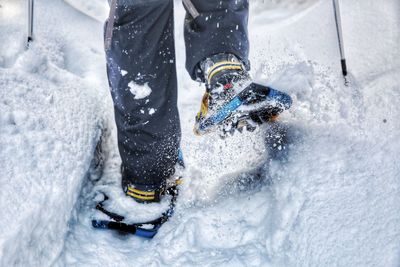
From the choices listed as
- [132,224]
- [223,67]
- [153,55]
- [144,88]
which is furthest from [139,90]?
[132,224]

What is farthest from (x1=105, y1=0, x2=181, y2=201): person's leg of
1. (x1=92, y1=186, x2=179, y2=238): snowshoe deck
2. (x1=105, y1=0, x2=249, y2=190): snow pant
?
(x1=92, y1=186, x2=179, y2=238): snowshoe deck

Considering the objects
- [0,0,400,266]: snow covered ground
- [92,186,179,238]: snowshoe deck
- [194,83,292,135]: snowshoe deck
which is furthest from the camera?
[92,186,179,238]: snowshoe deck

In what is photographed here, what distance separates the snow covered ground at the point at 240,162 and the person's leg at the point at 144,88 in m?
0.18

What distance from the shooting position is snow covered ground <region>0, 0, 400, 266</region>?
1.19 meters

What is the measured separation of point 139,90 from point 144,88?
0.06ft

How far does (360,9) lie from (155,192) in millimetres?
1480

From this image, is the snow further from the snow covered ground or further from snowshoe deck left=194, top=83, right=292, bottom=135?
the snow covered ground

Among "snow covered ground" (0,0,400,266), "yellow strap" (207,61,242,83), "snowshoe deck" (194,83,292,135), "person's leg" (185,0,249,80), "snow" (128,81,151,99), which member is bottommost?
"snow covered ground" (0,0,400,266)

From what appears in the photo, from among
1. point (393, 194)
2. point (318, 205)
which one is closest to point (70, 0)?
point (318, 205)

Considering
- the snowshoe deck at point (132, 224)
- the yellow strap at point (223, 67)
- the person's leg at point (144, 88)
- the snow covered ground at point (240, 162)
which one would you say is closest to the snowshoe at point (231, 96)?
the yellow strap at point (223, 67)

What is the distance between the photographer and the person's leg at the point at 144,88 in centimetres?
125

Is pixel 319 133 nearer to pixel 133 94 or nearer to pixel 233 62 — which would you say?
pixel 233 62

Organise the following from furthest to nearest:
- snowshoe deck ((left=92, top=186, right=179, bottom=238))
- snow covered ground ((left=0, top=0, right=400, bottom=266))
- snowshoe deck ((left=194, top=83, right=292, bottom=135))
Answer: snowshoe deck ((left=92, top=186, right=179, bottom=238)) < snowshoe deck ((left=194, top=83, right=292, bottom=135)) < snow covered ground ((left=0, top=0, right=400, bottom=266))

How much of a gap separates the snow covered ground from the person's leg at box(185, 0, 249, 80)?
52 cm
